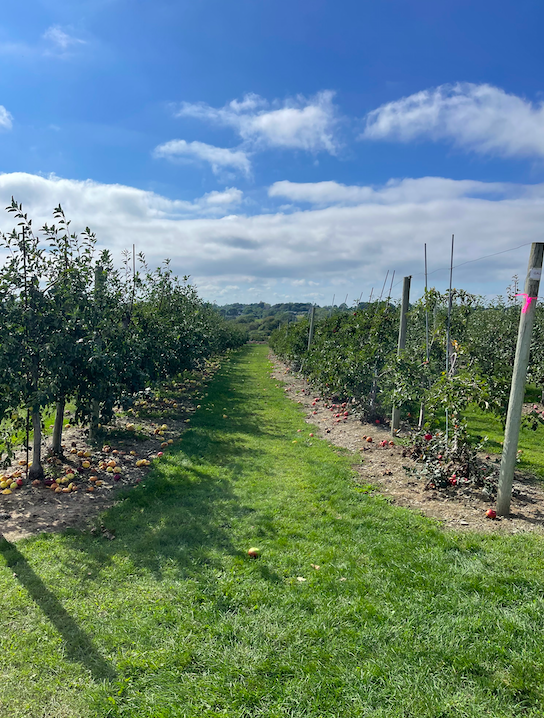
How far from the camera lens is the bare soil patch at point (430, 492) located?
17.6ft

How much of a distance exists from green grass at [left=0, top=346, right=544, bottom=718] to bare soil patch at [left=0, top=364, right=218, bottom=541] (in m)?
0.45

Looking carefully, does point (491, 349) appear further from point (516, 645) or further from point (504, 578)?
point (516, 645)

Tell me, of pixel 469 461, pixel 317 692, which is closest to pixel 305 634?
pixel 317 692

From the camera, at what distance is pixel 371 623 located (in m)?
3.56

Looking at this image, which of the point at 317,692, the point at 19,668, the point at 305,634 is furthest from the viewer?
the point at 305,634

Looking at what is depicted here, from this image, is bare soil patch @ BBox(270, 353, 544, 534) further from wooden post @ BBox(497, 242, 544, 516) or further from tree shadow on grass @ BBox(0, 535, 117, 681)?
tree shadow on grass @ BBox(0, 535, 117, 681)

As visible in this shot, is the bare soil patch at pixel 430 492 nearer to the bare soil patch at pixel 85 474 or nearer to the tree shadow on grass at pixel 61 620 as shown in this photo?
the bare soil patch at pixel 85 474

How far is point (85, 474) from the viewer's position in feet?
22.9

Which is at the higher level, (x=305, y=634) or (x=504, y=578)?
(x=504, y=578)

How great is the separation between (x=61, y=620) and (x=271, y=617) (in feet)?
6.15

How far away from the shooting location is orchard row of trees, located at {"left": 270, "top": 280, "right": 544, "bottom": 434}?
6480 millimetres

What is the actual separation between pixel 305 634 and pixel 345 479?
151 inches

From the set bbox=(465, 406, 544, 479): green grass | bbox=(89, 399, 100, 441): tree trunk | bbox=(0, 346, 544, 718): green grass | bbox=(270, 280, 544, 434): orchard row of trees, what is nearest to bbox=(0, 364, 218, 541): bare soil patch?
bbox=(89, 399, 100, 441): tree trunk

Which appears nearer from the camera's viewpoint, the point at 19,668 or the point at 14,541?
the point at 19,668
